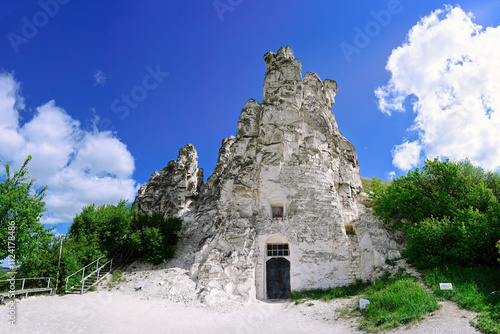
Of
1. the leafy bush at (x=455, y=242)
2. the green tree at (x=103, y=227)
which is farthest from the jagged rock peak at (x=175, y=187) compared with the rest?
the leafy bush at (x=455, y=242)

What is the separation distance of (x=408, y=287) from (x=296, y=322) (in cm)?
540

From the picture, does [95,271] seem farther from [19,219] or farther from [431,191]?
[431,191]

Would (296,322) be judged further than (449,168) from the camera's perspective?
No

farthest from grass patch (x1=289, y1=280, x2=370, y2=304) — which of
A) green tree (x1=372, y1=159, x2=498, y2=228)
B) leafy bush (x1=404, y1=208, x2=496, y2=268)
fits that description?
green tree (x1=372, y1=159, x2=498, y2=228)

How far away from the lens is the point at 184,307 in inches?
603

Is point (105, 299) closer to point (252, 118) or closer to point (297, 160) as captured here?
point (297, 160)

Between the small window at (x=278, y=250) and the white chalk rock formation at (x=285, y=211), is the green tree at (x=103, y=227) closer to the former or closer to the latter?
the white chalk rock formation at (x=285, y=211)

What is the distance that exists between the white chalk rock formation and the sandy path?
7.05ft

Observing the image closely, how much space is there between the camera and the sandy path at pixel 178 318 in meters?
10.5

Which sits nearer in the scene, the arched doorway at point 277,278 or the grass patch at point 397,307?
the grass patch at point 397,307

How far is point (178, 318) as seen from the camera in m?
13.6

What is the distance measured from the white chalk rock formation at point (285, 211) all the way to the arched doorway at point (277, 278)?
2.4 inches

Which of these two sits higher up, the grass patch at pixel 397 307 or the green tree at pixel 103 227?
the green tree at pixel 103 227

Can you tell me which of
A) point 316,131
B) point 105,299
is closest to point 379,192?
point 316,131
